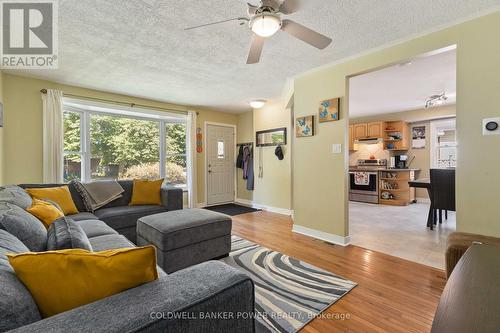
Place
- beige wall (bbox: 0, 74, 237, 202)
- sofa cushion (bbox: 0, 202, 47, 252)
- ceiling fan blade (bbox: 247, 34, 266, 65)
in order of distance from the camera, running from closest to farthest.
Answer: sofa cushion (bbox: 0, 202, 47, 252), ceiling fan blade (bbox: 247, 34, 266, 65), beige wall (bbox: 0, 74, 237, 202)

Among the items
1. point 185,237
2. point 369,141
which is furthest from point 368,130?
point 185,237

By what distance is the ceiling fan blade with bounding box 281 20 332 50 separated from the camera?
68.4 inches

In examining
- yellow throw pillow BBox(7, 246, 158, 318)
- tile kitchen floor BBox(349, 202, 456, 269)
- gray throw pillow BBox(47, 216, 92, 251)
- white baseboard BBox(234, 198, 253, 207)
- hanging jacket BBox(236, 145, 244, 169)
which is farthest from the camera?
hanging jacket BBox(236, 145, 244, 169)

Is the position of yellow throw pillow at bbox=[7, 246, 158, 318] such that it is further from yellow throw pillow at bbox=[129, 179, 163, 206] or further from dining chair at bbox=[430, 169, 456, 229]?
dining chair at bbox=[430, 169, 456, 229]

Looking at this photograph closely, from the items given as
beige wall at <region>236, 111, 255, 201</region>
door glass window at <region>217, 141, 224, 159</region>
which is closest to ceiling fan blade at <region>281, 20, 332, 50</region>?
beige wall at <region>236, 111, 255, 201</region>

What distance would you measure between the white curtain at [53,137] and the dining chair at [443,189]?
5.73 metres

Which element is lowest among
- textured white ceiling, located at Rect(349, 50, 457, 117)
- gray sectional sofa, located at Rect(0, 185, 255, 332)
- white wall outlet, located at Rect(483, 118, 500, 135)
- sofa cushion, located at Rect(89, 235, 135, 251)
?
sofa cushion, located at Rect(89, 235, 135, 251)

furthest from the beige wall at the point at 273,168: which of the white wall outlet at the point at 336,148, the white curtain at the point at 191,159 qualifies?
the white wall outlet at the point at 336,148

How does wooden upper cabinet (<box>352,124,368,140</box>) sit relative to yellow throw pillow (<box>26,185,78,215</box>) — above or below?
above

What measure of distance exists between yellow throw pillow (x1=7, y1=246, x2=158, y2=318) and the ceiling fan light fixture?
5.32ft

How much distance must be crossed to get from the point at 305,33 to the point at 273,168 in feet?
11.5

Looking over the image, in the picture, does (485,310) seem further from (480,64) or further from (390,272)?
(480,64)

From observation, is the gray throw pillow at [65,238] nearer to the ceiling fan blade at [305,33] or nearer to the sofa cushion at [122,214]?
the sofa cushion at [122,214]

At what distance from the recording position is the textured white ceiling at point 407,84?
120 inches
